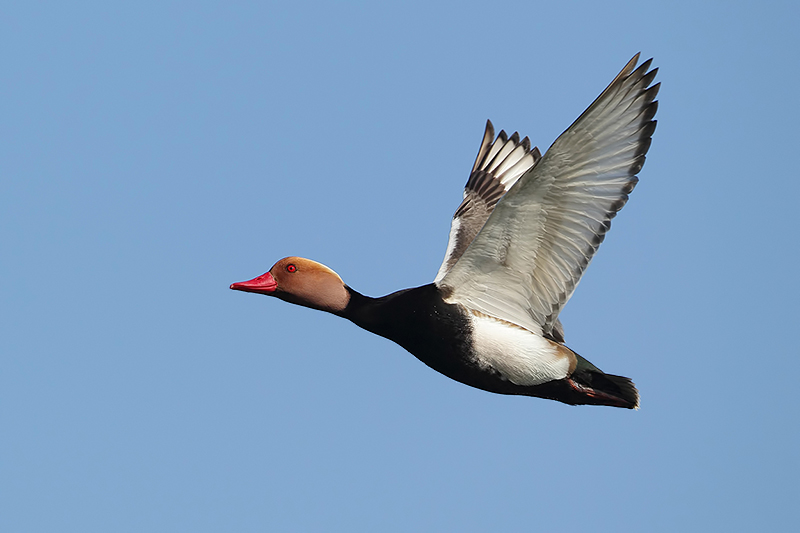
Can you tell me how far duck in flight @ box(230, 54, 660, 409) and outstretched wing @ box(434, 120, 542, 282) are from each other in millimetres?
2459

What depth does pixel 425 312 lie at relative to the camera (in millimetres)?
7449

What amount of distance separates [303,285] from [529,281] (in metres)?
2.20

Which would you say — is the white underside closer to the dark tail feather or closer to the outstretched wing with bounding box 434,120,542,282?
the dark tail feather

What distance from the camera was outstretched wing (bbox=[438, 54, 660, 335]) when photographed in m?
6.57

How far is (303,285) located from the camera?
8078mm

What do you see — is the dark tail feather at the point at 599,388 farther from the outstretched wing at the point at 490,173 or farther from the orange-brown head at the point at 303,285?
the outstretched wing at the point at 490,173

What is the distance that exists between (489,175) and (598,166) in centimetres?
441

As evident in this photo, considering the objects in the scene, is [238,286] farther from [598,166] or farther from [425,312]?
[598,166]

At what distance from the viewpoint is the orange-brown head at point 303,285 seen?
26.2 feet

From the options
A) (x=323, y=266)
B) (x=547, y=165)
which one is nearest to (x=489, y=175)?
(x=323, y=266)

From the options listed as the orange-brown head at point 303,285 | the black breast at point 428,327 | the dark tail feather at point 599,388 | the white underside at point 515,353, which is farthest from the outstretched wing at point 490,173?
the dark tail feather at point 599,388

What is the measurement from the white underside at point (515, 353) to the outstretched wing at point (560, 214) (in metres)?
0.13

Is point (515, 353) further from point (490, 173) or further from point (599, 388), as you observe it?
point (490, 173)

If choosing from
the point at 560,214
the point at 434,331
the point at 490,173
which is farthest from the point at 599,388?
the point at 490,173
